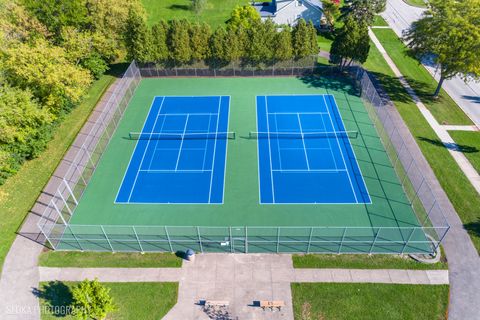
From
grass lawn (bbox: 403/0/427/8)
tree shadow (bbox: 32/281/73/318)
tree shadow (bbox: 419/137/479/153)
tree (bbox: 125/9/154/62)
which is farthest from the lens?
grass lawn (bbox: 403/0/427/8)

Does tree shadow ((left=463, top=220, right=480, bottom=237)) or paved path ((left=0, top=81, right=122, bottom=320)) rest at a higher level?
tree shadow ((left=463, top=220, right=480, bottom=237))

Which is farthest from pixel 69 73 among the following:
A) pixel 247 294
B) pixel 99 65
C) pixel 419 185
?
pixel 419 185

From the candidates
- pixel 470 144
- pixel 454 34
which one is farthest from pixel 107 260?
pixel 454 34

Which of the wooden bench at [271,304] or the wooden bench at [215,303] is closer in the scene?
the wooden bench at [271,304]

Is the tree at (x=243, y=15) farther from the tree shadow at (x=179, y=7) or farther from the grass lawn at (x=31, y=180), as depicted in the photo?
the grass lawn at (x=31, y=180)

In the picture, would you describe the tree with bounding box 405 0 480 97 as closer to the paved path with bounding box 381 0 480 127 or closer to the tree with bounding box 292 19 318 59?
the paved path with bounding box 381 0 480 127

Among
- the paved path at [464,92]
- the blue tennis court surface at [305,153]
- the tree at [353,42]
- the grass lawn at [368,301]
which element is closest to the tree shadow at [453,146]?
the paved path at [464,92]

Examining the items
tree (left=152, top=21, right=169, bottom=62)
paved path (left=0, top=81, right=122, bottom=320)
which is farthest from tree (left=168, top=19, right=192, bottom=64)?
paved path (left=0, top=81, right=122, bottom=320)
